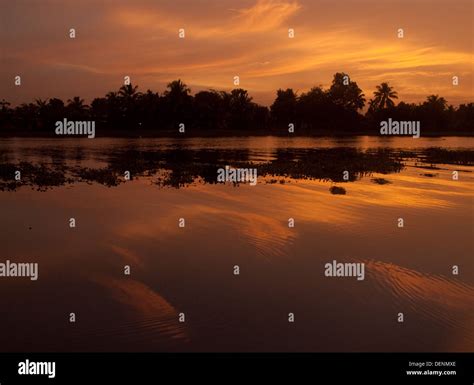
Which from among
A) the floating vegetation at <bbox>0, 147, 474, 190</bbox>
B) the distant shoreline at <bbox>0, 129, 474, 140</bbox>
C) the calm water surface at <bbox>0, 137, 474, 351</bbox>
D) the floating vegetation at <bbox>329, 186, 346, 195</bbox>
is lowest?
the calm water surface at <bbox>0, 137, 474, 351</bbox>

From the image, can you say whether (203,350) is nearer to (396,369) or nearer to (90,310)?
(90,310)

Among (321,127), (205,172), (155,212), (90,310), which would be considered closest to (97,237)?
(155,212)

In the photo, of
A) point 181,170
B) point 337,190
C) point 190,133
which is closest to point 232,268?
point 337,190

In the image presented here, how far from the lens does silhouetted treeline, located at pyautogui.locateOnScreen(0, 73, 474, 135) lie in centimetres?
7288

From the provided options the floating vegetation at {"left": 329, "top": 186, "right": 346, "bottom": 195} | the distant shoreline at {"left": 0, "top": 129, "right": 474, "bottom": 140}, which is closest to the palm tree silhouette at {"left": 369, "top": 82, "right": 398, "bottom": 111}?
the distant shoreline at {"left": 0, "top": 129, "right": 474, "bottom": 140}

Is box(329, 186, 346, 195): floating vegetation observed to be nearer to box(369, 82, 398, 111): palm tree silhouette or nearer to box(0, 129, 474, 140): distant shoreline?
box(0, 129, 474, 140): distant shoreline

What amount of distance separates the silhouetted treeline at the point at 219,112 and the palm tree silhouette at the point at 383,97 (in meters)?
6.18

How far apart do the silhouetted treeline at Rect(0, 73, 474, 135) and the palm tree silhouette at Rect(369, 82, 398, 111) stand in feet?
20.3

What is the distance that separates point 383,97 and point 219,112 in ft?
117

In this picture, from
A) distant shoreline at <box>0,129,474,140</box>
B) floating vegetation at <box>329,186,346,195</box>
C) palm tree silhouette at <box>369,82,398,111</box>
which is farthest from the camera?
palm tree silhouette at <box>369,82,398,111</box>

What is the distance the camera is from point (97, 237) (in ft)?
45.9

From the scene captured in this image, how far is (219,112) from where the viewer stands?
75.4 meters

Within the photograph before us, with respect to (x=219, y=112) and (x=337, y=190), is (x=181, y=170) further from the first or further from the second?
(x=219, y=112)

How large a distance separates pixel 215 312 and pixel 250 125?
70.9 metres
